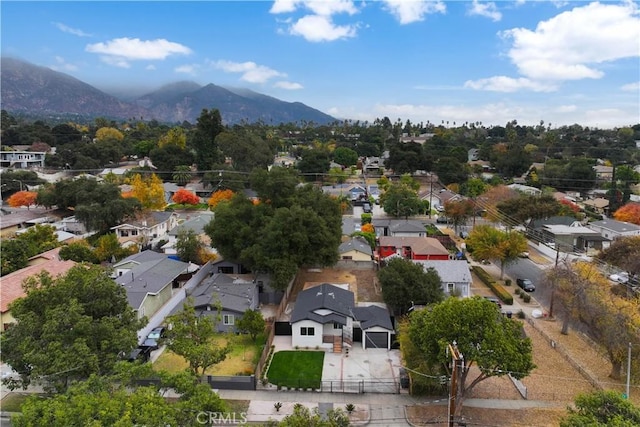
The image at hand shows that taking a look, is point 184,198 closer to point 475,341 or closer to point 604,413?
A: point 475,341

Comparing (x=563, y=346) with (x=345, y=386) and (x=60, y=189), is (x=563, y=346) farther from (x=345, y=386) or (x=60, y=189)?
(x=60, y=189)

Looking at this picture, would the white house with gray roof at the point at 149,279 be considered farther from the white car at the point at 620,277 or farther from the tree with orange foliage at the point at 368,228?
the white car at the point at 620,277

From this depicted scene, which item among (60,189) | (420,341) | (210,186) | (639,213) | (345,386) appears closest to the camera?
(420,341)

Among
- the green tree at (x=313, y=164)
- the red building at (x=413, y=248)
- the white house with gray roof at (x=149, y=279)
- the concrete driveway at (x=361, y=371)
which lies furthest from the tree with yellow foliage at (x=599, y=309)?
the green tree at (x=313, y=164)

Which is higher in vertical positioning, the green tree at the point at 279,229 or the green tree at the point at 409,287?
the green tree at the point at 279,229

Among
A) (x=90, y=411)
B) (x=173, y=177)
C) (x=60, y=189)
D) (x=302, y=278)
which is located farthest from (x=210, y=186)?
(x=90, y=411)

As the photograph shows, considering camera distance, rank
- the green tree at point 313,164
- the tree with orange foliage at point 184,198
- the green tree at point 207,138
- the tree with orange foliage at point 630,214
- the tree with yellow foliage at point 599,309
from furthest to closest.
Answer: the green tree at point 313,164 < the green tree at point 207,138 < the tree with orange foliage at point 184,198 < the tree with orange foliage at point 630,214 < the tree with yellow foliage at point 599,309
